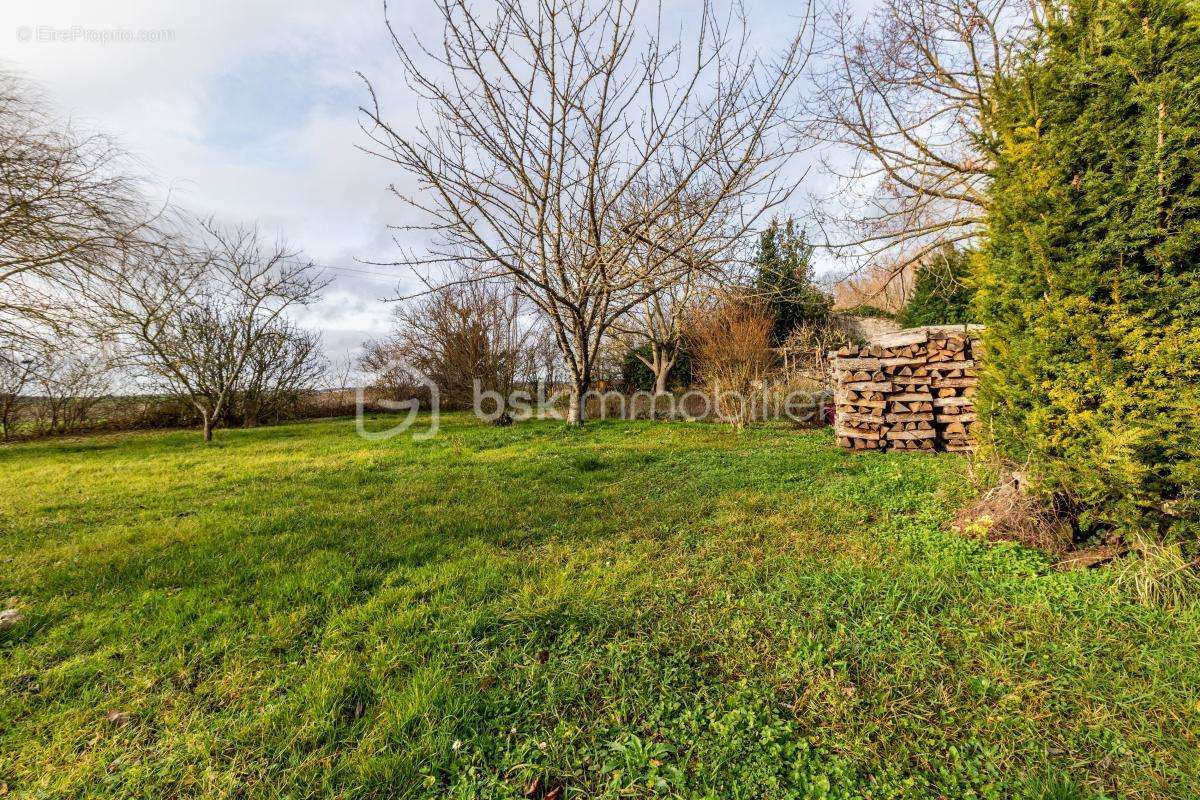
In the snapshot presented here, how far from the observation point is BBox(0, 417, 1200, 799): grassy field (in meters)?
1.33

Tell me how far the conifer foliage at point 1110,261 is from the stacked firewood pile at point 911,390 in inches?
134

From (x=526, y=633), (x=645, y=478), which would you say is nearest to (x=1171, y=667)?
(x=526, y=633)

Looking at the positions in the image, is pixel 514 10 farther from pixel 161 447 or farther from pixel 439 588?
pixel 161 447

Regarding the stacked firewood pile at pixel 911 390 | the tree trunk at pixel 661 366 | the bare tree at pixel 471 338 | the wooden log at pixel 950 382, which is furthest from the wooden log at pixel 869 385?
the tree trunk at pixel 661 366

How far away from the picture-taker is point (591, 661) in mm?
1786

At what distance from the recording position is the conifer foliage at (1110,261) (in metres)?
2.11

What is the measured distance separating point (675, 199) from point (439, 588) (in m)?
4.64

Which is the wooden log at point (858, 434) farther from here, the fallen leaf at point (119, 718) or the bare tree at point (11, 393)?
the bare tree at point (11, 393)

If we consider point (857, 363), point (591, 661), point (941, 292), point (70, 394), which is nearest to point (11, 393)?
point (70, 394)

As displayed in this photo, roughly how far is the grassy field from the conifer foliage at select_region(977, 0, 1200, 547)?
613 mm

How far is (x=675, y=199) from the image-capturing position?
4.89m

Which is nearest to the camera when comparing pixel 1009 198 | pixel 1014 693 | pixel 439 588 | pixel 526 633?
pixel 1014 693

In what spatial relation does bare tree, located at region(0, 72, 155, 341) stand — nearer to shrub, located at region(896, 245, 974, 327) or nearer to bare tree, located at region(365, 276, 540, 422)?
bare tree, located at region(365, 276, 540, 422)

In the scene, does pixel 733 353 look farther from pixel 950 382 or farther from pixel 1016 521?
pixel 1016 521
